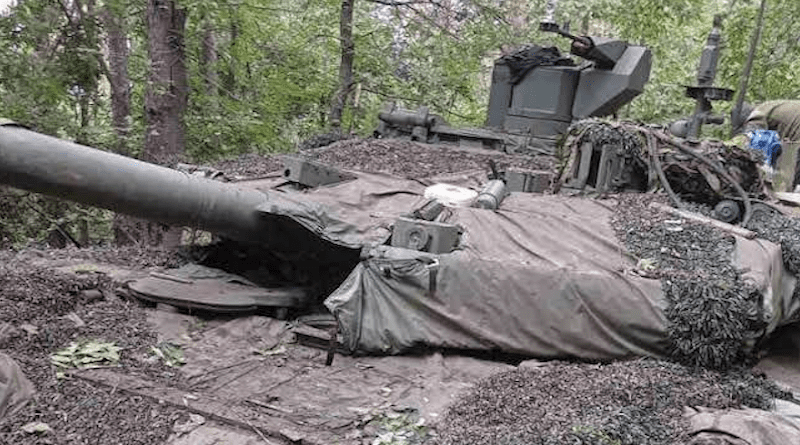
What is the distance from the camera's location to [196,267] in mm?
6688

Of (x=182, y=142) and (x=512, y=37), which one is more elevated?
(x=512, y=37)

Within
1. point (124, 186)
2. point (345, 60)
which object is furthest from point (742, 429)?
point (345, 60)

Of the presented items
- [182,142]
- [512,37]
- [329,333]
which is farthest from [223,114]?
[329,333]

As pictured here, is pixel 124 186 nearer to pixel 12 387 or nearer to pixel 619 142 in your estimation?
pixel 12 387

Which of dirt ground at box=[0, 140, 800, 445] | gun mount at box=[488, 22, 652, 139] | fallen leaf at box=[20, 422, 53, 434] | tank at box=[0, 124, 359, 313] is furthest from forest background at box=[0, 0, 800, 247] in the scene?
fallen leaf at box=[20, 422, 53, 434]

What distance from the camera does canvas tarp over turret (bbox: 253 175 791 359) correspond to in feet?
17.0

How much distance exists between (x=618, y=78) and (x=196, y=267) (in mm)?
5347

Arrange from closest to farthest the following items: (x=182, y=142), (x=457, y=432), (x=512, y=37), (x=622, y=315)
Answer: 1. (x=457, y=432)
2. (x=622, y=315)
3. (x=182, y=142)
4. (x=512, y=37)

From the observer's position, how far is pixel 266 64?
591 inches

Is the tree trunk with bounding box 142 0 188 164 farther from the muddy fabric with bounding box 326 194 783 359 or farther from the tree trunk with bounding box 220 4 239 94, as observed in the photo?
the muddy fabric with bounding box 326 194 783 359

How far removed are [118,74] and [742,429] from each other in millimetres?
10826

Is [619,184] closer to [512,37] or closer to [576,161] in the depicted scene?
[576,161]

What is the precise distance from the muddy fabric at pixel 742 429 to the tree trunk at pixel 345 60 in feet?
35.4

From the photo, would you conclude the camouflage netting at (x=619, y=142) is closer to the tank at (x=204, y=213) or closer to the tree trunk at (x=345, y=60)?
the tank at (x=204, y=213)
